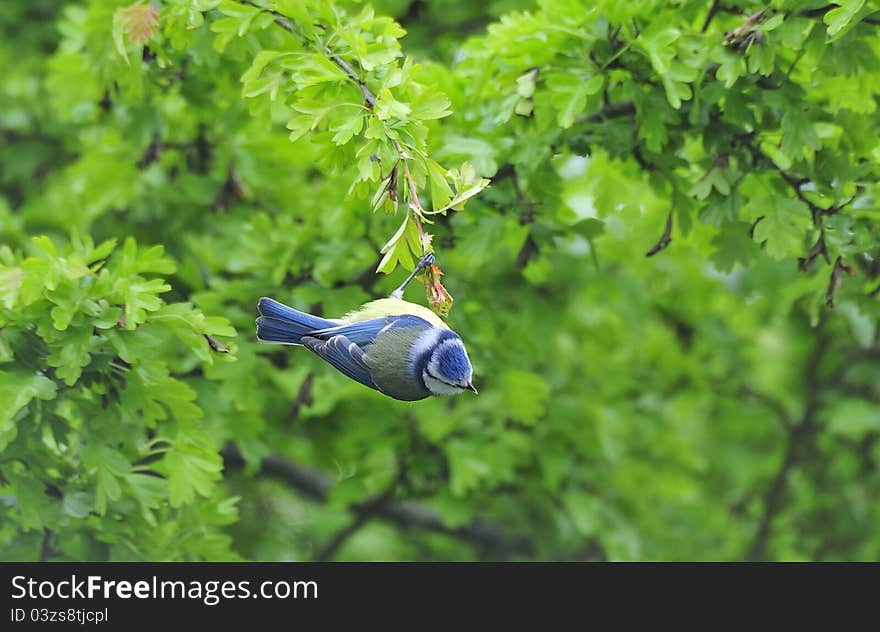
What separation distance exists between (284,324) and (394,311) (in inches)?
12.8

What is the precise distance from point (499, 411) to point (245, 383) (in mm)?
1523

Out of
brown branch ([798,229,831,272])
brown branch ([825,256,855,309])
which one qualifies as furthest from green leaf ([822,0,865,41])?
brown branch ([825,256,855,309])

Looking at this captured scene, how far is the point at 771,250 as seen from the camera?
3.55 metres

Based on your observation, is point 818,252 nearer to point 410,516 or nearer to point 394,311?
point 394,311

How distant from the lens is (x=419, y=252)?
283 cm

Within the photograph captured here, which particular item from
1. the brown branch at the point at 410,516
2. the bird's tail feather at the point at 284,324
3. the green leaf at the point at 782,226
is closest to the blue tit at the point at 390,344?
the bird's tail feather at the point at 284,324

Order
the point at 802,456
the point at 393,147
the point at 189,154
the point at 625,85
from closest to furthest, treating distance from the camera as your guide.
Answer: the point at 393,147
the point at 625,85
the point at 189,154
the point at 802,456

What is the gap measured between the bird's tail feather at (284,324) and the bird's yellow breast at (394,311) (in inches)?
4.0

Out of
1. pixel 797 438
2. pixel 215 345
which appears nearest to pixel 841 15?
pixel 215 345

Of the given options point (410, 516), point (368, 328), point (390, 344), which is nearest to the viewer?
point (390, 344)

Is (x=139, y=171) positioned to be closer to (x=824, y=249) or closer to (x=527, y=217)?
(x=527, y=217)

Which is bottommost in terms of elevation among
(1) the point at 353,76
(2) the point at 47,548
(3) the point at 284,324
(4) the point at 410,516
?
(4) the point at 410,516

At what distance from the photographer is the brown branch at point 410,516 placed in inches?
252
